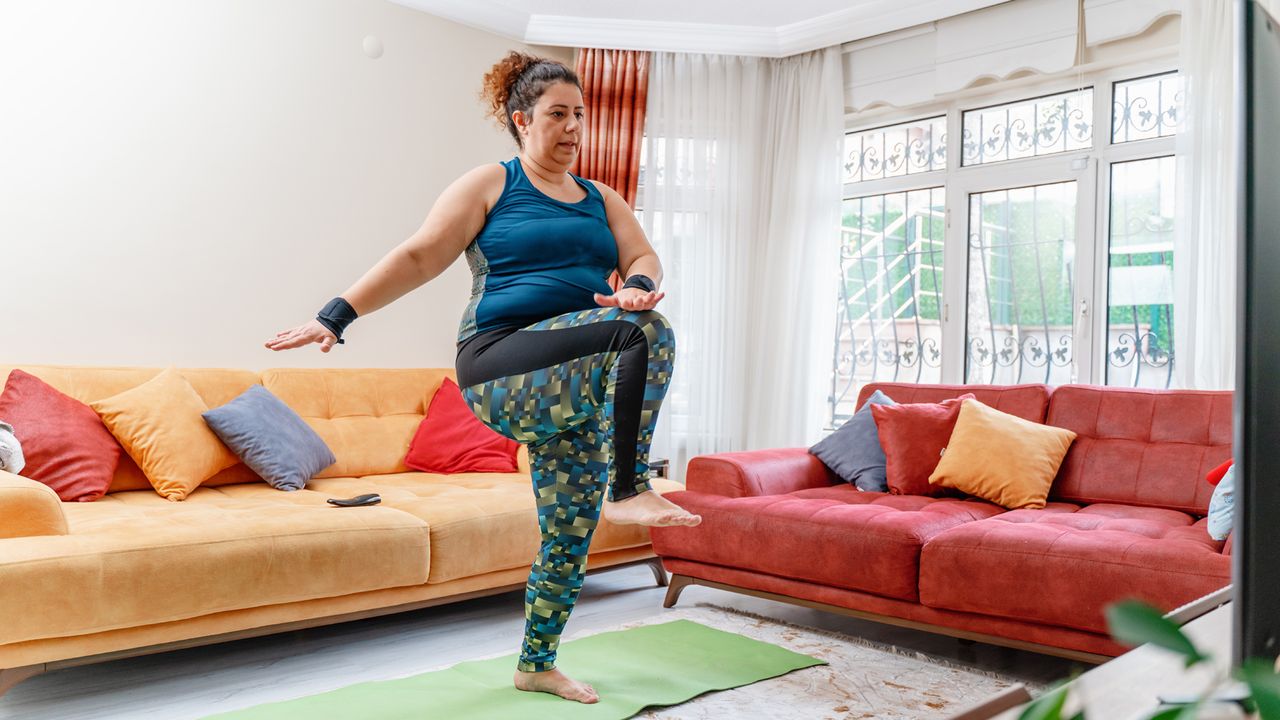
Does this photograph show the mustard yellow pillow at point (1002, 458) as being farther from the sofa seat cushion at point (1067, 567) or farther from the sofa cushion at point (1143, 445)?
the sofa seat cushion at point (1067, 567)

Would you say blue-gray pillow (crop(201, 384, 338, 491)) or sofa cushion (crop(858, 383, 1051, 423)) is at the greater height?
sofa cushion (crop(858, 383, 1051, 423))

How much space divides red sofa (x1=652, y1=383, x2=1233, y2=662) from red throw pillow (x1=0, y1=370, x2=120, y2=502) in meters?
1.88

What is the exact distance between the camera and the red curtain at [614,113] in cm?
538

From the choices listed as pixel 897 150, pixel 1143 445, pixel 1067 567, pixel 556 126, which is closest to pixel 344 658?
pixel 556 126

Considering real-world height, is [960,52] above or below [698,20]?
below

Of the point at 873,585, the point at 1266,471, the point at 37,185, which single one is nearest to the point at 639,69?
the point at 37,185

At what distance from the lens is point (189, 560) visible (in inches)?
99.7

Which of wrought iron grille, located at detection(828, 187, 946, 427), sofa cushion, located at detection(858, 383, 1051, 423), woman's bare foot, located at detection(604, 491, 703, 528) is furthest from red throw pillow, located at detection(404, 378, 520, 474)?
woman's bare foot, located at detection(604, 491, 703, 528)

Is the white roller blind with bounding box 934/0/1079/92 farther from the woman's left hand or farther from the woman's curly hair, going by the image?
the woman's left hand

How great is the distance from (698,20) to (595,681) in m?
3.77

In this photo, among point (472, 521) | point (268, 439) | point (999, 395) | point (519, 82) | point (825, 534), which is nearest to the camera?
point (519, 82)

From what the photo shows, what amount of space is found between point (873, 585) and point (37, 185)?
3312 mm

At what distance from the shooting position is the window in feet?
14.3

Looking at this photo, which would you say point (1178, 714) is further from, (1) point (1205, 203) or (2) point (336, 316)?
(1) point (1205, 203)
